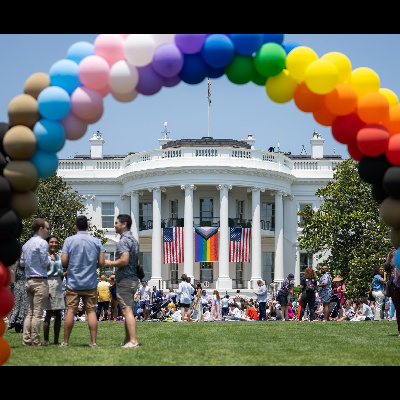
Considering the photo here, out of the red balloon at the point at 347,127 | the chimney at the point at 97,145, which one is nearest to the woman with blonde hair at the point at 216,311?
the red balloon at the point at 347,127

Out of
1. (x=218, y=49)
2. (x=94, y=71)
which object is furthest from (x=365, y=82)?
(x=94, y=71)

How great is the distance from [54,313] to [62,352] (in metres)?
2.31

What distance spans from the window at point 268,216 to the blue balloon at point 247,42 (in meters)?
46.9

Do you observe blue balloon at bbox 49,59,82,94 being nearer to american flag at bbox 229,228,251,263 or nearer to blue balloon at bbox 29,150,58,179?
blue balloon at bbox 29,150,58,179

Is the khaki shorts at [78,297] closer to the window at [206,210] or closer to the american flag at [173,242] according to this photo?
the american flag at [173,242]

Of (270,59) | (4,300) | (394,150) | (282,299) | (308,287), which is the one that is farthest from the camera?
(282,299)

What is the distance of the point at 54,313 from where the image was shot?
1288 centimetres

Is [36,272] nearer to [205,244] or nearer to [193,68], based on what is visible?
[193,68]

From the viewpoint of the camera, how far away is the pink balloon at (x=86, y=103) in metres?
10.3

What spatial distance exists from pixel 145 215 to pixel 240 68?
4768 centimetres

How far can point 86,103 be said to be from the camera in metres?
10.3

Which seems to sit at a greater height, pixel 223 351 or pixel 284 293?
pixel 223 351

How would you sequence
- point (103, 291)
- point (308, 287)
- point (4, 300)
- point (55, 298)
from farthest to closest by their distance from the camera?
point (103, 291) < point (308, 287) < point (55, 298) < point (4, 300)
